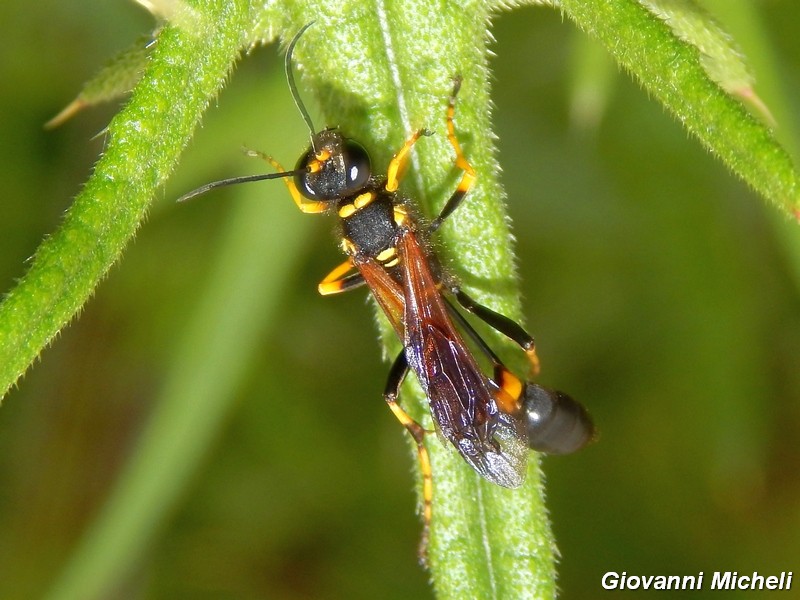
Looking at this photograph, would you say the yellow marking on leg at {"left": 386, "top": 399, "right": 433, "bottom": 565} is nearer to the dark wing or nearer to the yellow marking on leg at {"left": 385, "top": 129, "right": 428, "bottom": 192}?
the dark wing

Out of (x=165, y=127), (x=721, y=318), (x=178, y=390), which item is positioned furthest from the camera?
(x=721, y=318)

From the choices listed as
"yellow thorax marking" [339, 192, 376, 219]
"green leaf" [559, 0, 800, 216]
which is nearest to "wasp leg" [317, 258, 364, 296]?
"yellow thorax marking" [339, 192, 376, 219]

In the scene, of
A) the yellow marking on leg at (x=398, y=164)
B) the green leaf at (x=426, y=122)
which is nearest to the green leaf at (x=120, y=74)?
the green leaf at (x=426, y=122)

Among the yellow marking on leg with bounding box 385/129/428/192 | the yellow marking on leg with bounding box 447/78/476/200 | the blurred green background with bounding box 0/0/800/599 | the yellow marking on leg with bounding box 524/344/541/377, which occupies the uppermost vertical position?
the yellow marking on leg with bounding box 447/78/476/200

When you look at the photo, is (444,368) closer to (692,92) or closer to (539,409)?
(539,409)

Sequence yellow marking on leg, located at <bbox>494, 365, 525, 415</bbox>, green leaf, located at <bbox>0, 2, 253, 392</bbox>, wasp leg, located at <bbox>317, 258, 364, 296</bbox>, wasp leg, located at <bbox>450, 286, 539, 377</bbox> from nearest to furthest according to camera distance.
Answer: green leaf, located at <bbox>0, 2, 253, 392</bbox>, wasp leg, located at <bbox>450, 286, 539, 377</bbox>, yellow marking on leg, located at <bbox>494, 365, 525, 415</bbox>, wasp leg, located at <bbox>317, 258, 364, 296</bbox>

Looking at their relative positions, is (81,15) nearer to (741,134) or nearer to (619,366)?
(619,366)

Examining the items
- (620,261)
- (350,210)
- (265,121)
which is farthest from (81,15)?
(620,261)
